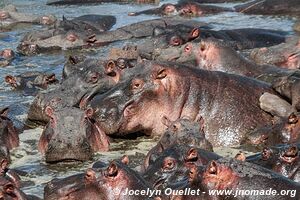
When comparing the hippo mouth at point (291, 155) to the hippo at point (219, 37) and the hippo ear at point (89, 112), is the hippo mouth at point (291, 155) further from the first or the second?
the hippo at point (219, 37)

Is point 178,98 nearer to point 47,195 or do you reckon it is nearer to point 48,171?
point 48,171

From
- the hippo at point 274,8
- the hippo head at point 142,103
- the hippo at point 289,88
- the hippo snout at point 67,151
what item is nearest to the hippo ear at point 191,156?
the hippo snout at point 67,151

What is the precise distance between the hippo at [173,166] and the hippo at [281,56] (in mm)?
5345

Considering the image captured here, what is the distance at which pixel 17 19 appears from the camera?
19.4 metres

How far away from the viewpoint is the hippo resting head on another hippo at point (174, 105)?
929 centimetres

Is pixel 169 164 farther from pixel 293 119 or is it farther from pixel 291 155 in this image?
pixel 293 119

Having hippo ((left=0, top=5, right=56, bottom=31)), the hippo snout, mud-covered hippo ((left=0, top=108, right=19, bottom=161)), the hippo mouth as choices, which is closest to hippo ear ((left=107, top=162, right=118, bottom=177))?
the hippo mouth

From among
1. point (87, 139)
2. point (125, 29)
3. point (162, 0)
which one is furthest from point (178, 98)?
point (162, 0)

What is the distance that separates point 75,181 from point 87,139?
80.3 inches

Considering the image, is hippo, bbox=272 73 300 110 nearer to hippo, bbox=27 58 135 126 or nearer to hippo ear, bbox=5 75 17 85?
hippo, bbox=27 58 135 126

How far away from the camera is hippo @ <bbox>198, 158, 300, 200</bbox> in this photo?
595 centimetres

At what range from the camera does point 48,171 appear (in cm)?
827

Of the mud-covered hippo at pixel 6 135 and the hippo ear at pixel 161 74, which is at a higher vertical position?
the hippo ear at pixel 161 74

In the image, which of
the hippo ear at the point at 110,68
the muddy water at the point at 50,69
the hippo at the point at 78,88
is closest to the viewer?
the muddy water at the point at 50,69
